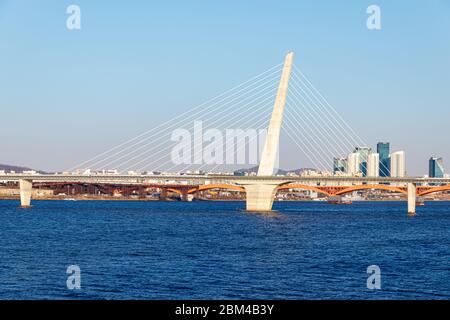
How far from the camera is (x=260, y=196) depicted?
320 feet

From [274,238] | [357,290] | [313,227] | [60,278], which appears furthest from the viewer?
[313,227]

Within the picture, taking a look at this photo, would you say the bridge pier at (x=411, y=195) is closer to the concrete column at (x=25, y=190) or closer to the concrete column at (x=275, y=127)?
the concrete column at (x=275, y=127)

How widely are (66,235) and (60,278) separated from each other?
24.8 m

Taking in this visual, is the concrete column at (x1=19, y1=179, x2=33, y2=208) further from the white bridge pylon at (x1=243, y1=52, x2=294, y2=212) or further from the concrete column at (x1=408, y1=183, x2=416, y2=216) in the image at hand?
the concrete column at (x1=408, y1=183, x2=416, y2=216)

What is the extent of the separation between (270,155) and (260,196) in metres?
11.6

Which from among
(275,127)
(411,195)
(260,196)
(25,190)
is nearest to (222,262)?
(275,127)

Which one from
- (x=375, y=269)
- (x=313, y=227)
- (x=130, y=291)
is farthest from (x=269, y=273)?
(x=313, y=227)

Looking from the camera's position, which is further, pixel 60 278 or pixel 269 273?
pixel 269 273

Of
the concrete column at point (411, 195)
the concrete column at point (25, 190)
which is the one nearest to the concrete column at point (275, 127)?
the concrete column at point (411, 195)

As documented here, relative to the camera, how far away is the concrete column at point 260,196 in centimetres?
9550

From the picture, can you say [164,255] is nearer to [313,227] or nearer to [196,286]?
[196,286]

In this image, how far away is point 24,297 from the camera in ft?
103

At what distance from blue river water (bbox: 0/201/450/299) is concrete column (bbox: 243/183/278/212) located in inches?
1028

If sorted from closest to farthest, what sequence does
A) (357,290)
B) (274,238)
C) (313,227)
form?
(357,290) < (274,238) < (313,227)
